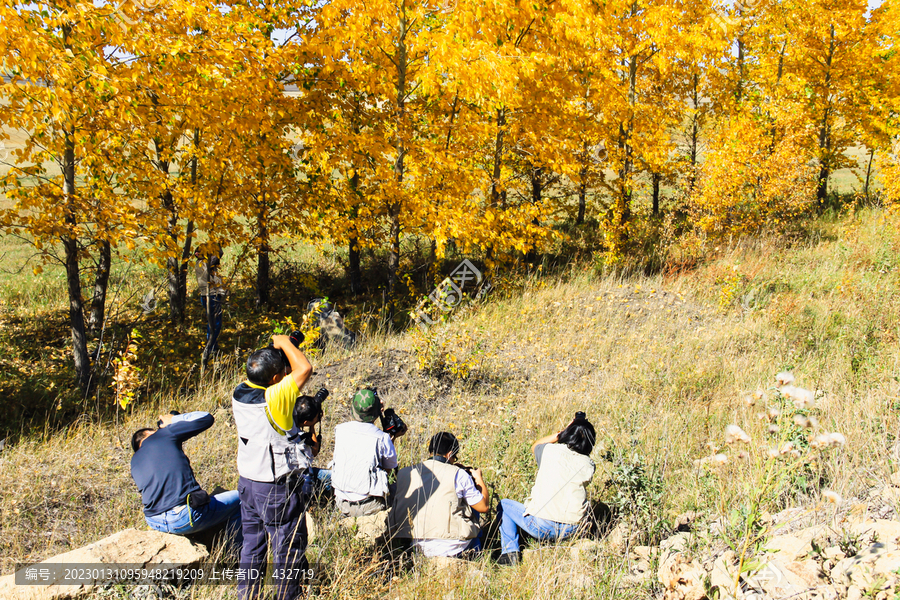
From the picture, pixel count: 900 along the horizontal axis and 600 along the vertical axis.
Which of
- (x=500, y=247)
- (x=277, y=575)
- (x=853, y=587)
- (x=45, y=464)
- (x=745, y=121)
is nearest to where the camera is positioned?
(x=853, y=587)

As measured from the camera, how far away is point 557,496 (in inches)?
149

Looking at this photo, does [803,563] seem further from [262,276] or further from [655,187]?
[655,187]

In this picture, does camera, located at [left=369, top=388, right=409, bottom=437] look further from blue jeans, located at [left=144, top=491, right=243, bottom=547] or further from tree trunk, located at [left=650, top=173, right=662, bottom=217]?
tree trunk, located at [left=650, top=173, right=662, bottom=217]

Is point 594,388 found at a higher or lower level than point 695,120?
lower

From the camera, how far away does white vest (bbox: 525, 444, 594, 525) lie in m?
3.75

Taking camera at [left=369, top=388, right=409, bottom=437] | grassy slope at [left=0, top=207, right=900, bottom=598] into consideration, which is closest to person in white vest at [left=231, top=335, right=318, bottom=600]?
grassy slope at [left=0, top=207, right=900, bottom=598]

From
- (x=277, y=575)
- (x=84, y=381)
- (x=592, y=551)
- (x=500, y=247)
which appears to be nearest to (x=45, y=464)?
(x=84, y=381)

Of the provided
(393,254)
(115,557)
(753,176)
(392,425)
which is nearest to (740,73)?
(753,176)

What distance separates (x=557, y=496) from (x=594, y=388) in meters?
2.49

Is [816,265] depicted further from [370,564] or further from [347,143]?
[370,564]

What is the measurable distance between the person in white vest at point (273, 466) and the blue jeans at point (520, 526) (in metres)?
1.51

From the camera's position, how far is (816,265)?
9.62m

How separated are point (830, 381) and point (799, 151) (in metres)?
6.91

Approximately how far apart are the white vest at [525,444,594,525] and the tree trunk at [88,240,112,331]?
771cm
